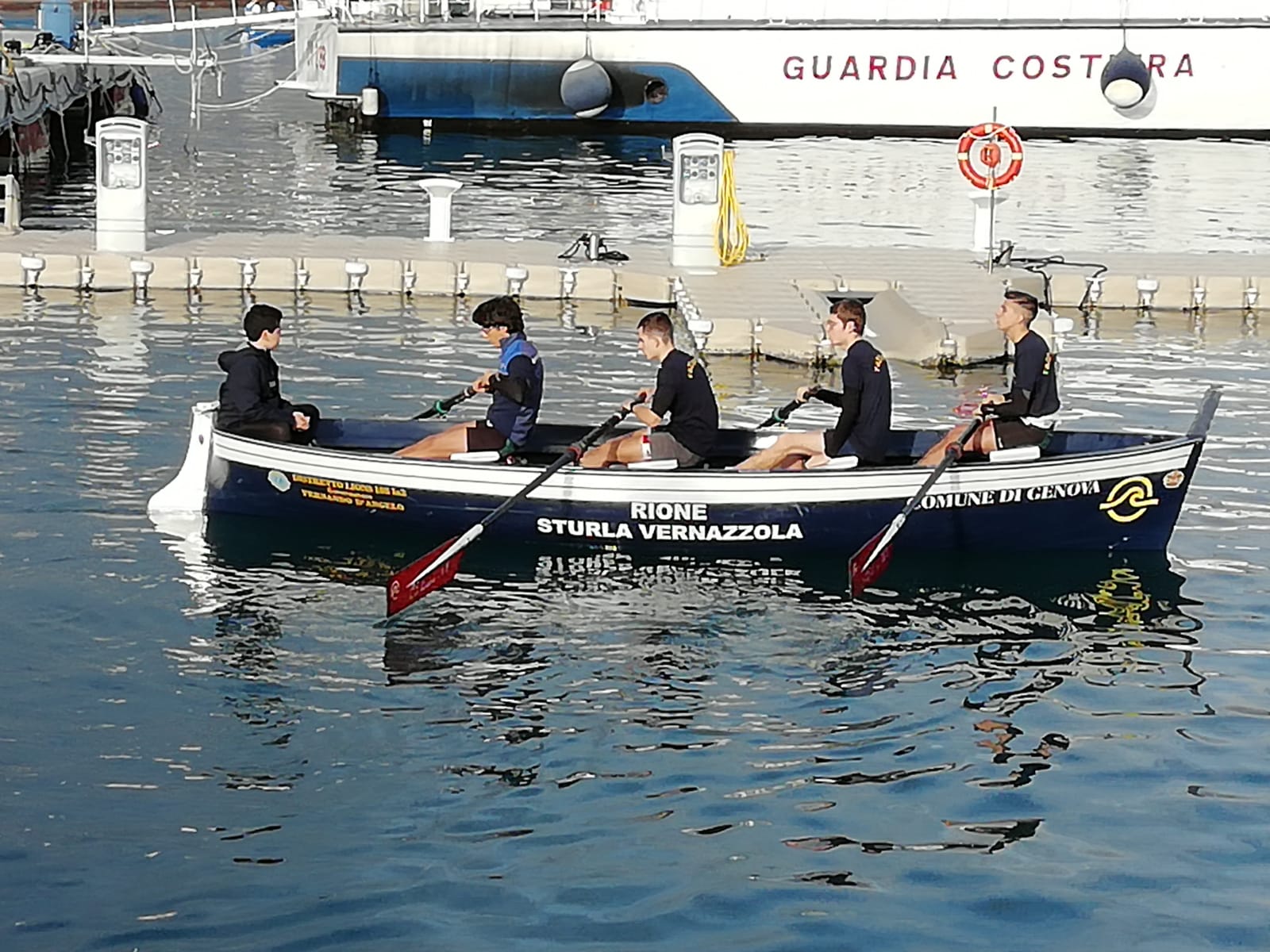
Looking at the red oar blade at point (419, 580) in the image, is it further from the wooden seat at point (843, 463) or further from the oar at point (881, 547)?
the wooden seat at point (843, 463)

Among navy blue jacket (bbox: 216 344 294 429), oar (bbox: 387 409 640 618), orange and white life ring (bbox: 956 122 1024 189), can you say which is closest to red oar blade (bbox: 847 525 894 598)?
oar (bbox: 387 409 640 618)

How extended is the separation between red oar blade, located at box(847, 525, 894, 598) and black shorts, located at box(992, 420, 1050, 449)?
60.3 inches

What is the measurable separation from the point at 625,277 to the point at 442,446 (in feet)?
34.6

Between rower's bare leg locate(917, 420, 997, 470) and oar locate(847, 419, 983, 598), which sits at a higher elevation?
rower's bare leg locate(917, 420, 997, 470)

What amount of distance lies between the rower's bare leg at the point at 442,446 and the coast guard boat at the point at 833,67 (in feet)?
127

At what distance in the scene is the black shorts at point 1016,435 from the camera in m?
16.1

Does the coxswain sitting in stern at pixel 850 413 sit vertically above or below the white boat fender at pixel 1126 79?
below

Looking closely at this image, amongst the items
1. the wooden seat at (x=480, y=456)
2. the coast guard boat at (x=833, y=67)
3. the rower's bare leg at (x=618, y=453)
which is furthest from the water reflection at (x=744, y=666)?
the coast guard boat at (x=833, y=67)

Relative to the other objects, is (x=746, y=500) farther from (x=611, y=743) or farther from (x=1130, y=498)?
(x=611, y=743)

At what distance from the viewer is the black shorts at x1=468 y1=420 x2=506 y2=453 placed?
54.0 feet

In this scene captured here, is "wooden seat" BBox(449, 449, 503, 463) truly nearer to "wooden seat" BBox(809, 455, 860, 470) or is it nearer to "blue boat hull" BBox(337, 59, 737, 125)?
"wooden seat" BBox(809, 455, 860, 470)

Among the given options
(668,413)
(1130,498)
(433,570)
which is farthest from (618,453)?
(1130,498)

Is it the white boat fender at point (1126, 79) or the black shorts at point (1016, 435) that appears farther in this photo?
the white boat fender at point (1126, 79)

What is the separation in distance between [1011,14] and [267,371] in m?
40.8
